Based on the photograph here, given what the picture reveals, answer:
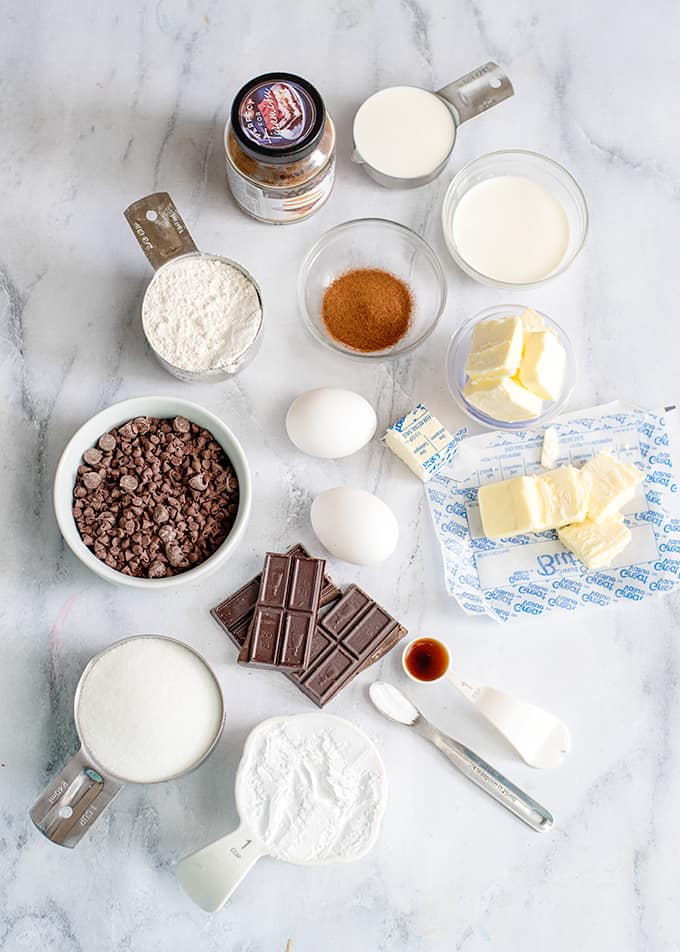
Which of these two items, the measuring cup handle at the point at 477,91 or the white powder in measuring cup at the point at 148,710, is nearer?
the white powder in measuring cup at the point at 148,710

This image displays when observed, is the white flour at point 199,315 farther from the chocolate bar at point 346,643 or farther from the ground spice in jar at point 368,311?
the chocolate bar at point 346,643

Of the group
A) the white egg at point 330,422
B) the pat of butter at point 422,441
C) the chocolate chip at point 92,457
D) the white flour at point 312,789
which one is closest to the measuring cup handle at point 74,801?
the white flour at point 312,789

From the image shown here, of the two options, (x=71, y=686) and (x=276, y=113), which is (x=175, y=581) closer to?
(x=71, y=686)

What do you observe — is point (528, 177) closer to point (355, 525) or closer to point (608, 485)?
point (608, 485)

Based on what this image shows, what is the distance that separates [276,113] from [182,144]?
0.31 m

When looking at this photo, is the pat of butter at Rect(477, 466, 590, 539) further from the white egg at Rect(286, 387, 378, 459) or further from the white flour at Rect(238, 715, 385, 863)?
the white flour at Rect(238, 715, 385, 863)

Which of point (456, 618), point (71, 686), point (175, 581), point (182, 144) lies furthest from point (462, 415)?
point (71, 686)

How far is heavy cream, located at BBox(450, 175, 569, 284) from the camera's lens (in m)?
1.90

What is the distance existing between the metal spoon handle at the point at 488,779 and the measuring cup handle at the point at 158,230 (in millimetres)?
1023

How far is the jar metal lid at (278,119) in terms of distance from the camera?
1.66 meters

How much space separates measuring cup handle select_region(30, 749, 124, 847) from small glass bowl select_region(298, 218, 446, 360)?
36.9 inches

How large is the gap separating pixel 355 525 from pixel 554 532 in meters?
0.43

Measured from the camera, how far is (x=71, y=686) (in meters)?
1.77

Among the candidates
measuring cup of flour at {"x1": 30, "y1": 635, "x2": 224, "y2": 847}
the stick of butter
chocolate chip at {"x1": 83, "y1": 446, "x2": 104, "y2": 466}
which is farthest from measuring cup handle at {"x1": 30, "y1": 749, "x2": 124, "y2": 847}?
the stick of butter
